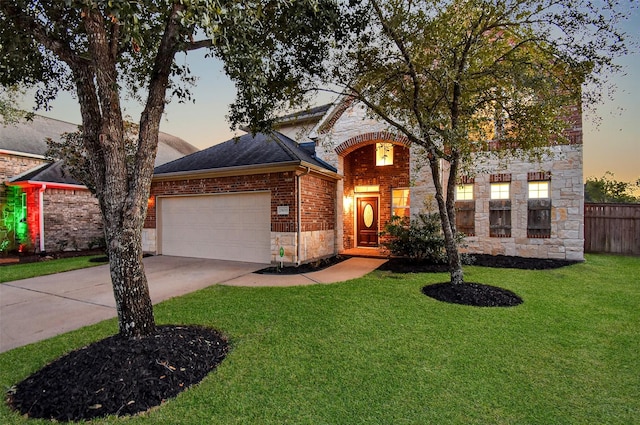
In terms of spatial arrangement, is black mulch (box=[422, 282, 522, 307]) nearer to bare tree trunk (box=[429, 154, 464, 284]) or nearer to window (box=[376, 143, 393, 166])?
bare tree trunk (box=[429, 154, 464, 284])

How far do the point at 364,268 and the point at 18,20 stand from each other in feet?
25.7

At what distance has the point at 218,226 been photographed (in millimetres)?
10023

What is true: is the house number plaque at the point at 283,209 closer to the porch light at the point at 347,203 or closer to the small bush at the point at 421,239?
the small bush at the point at 421,239

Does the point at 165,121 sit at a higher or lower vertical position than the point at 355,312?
higher

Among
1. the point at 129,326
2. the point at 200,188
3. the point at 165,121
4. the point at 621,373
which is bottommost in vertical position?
the point at 621,373

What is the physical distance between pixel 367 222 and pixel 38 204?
12711 millimetres

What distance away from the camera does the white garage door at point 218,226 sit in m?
9.30

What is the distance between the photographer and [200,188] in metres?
10.2

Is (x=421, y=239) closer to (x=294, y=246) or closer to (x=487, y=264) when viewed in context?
(x=487, y=264)

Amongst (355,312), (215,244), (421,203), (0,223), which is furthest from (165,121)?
(0,223)

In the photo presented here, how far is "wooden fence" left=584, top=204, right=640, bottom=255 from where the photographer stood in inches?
386

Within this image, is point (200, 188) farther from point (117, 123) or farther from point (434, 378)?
point (434, 378)

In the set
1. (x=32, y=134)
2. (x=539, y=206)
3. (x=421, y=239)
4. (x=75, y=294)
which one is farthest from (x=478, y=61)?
(x=32, y=134)

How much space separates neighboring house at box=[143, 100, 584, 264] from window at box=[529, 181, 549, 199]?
26mm
